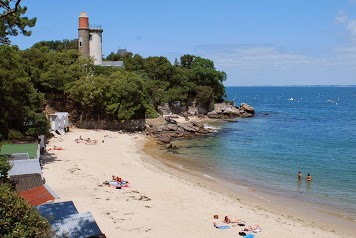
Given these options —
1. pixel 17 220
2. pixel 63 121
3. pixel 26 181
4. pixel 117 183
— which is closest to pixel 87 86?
pixel 63 121

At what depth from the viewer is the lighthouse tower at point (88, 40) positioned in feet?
205

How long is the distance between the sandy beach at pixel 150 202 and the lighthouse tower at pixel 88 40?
3149cm

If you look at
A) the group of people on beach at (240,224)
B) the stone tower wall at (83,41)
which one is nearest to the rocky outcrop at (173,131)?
the stone tower wall at (83,41)

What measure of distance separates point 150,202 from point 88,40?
1833 inches

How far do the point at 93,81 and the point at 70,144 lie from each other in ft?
41.7

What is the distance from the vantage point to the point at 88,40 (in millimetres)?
63562

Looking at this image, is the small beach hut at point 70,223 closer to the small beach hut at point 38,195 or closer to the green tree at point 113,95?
the small beach hut at point 38,195

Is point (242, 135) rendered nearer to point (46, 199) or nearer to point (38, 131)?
point (38, 131)

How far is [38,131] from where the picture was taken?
3166 centimetres

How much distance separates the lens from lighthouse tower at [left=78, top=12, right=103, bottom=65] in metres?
62.6

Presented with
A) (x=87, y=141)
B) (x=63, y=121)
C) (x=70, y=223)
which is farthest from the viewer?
(x=63, y=121)

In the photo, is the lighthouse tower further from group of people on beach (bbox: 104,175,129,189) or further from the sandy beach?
group of people on beach (bbox: 104,175,129,189)

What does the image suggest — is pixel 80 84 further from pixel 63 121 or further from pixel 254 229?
pixel 254 229

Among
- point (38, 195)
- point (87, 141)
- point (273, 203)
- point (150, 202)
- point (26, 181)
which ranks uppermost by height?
point (26, 181)
